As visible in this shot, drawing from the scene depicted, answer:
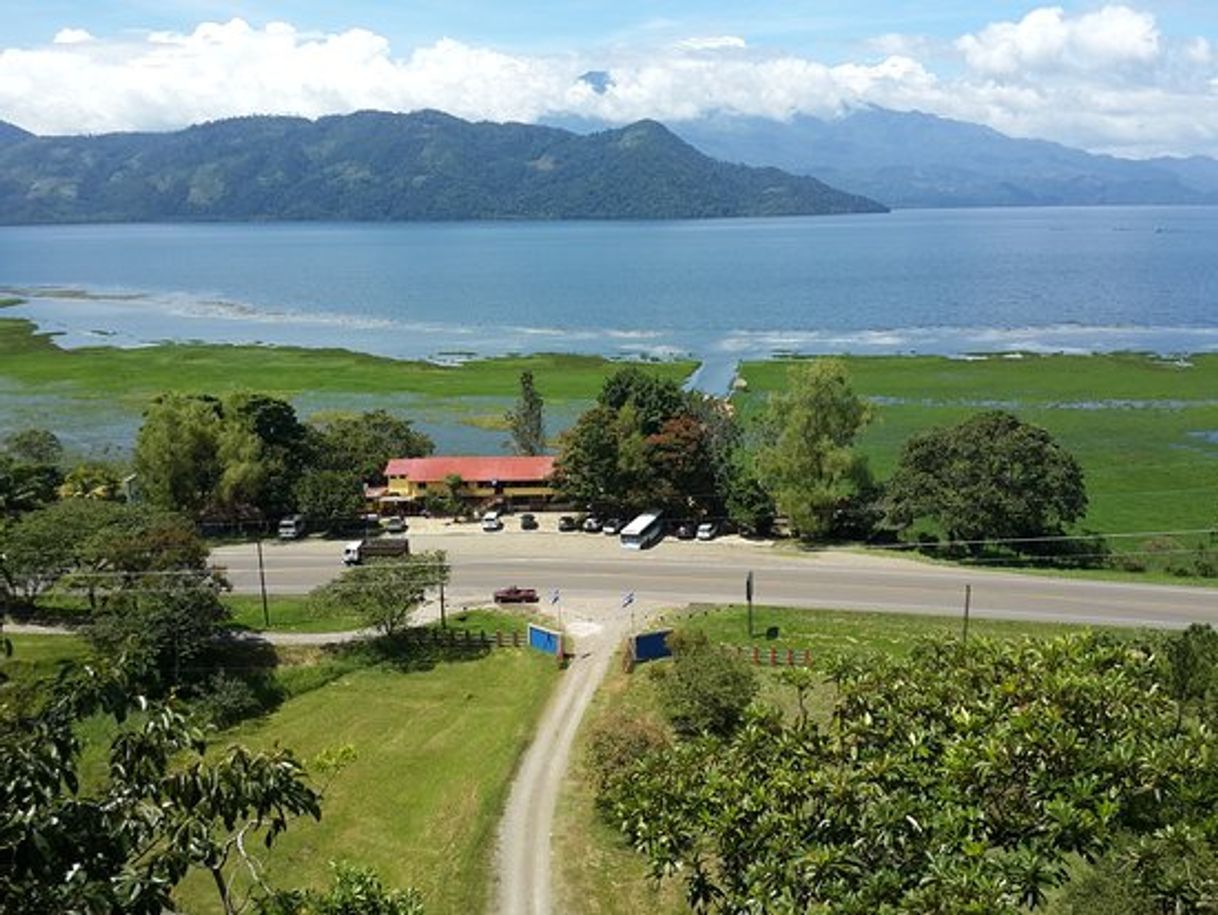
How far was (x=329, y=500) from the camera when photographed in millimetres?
59531

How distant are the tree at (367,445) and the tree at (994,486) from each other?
31.9 metres

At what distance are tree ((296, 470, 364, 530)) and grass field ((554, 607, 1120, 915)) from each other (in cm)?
2254

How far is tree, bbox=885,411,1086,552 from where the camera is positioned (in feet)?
172

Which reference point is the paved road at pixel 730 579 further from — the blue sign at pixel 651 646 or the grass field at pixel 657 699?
Answer: the blue sign at pixel 651 646

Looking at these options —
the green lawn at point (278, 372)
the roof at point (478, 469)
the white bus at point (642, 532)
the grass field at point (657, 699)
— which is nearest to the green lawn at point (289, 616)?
the grass field at point (657, 699)

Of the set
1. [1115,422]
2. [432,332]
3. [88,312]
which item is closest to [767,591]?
[1115,422]

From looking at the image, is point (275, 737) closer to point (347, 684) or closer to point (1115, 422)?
point (347, 684)

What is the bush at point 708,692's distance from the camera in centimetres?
3469

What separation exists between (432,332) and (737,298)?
180ft

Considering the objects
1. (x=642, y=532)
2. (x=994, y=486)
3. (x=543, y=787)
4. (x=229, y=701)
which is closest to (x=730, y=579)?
(x=642, y=532)

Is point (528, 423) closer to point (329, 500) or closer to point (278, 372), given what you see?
point (329, 500)

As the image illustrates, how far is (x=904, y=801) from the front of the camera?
1388 centimetres

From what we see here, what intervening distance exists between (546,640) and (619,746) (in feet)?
40.6

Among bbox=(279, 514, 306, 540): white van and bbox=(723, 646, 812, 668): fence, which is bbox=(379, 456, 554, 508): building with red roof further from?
bbox=(723, 646, 812, 668): fence
